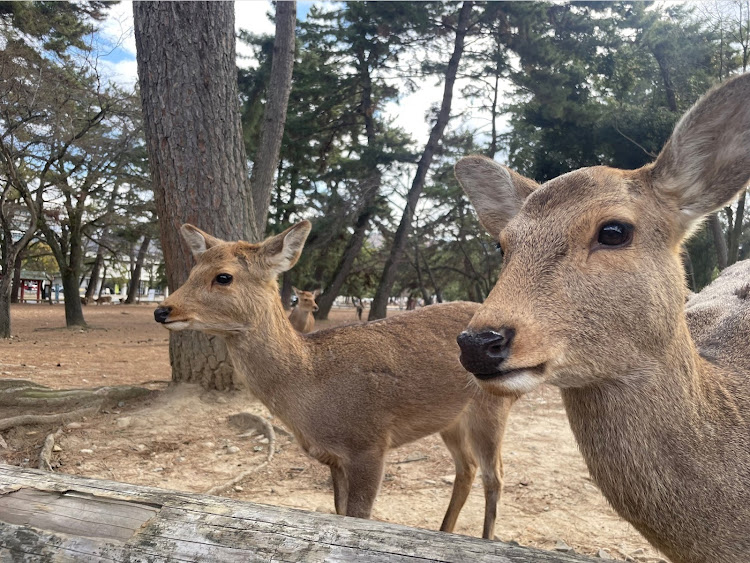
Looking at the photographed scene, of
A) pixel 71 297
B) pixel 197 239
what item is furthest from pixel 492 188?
pixel 71 297

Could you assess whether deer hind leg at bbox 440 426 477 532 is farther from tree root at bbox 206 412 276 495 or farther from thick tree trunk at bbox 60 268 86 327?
thick tree trunk at bbox 60 268 86 327

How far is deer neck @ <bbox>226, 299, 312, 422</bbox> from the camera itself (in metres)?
4.03

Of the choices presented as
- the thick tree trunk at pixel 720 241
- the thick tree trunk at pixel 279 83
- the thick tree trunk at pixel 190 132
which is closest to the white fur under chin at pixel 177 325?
the thick tree trunk at pixel 190 132

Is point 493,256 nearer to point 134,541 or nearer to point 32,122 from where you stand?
point 32,122

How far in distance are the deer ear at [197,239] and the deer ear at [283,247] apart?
690 millimetres

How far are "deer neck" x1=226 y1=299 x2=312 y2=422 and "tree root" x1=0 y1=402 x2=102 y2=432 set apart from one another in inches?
126

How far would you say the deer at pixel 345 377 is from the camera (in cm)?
387

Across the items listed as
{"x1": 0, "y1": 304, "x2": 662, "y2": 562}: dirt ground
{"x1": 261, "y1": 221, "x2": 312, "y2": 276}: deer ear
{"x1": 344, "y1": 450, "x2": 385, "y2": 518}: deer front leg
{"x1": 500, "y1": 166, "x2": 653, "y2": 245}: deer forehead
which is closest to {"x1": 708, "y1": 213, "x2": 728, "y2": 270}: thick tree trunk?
{"x1": 0, "y1": 304, "x2": 662, "y2": 562}: dirt ground

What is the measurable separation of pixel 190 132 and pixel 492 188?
205 inches

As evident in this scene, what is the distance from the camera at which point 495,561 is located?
5.49ft

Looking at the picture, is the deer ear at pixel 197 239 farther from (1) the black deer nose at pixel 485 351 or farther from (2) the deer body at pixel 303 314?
(2) the deer body at pixel 303 314

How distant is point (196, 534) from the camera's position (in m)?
1.81

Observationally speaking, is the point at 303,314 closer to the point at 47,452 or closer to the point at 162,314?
the point at 47,452

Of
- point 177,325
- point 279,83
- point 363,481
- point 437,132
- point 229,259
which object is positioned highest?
point 437,132
